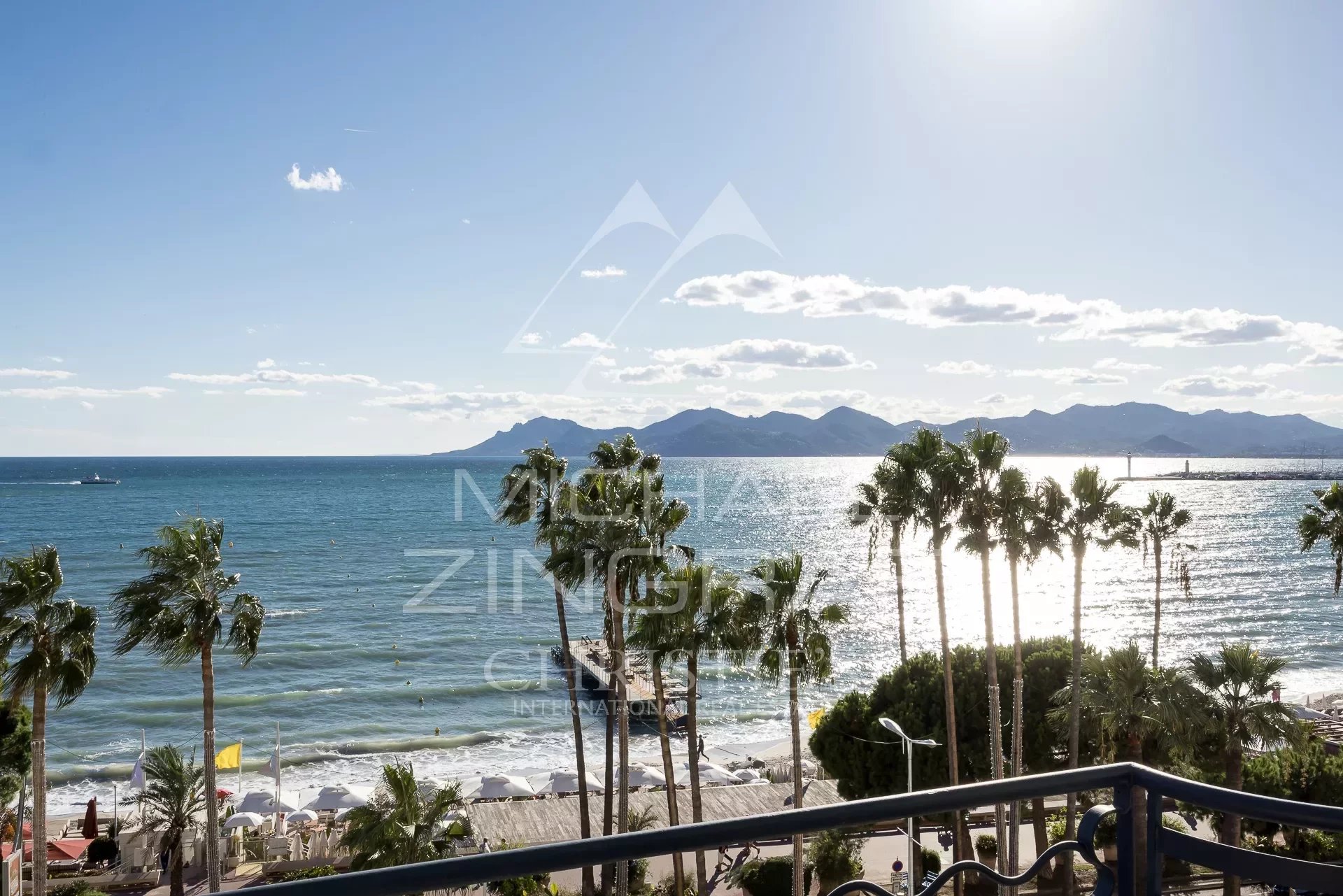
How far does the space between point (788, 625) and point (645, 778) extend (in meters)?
16.7

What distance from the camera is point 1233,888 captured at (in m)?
18.5

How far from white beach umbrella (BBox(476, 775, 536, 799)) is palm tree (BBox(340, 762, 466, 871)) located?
53.1 ft

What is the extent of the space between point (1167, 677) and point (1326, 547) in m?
112

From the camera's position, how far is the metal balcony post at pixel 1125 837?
2.33 m

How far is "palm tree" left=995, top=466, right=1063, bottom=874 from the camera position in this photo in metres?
22.7

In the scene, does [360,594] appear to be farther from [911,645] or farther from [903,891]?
[903,891]

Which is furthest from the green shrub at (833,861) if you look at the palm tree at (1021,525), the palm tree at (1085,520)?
the palm tree at (1085,520)

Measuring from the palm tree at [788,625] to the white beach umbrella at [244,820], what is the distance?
62.6 feet

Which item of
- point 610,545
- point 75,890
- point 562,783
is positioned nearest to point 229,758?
point 75,890

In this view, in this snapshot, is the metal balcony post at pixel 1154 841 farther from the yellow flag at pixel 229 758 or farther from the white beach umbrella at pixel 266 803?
the yellow flag at pixel 229 758

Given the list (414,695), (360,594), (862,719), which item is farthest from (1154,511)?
(360,594)

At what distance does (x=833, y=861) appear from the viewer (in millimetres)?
24391

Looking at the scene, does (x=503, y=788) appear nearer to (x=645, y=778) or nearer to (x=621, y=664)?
(x=645, y=778)

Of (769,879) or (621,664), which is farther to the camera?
(769,879)
